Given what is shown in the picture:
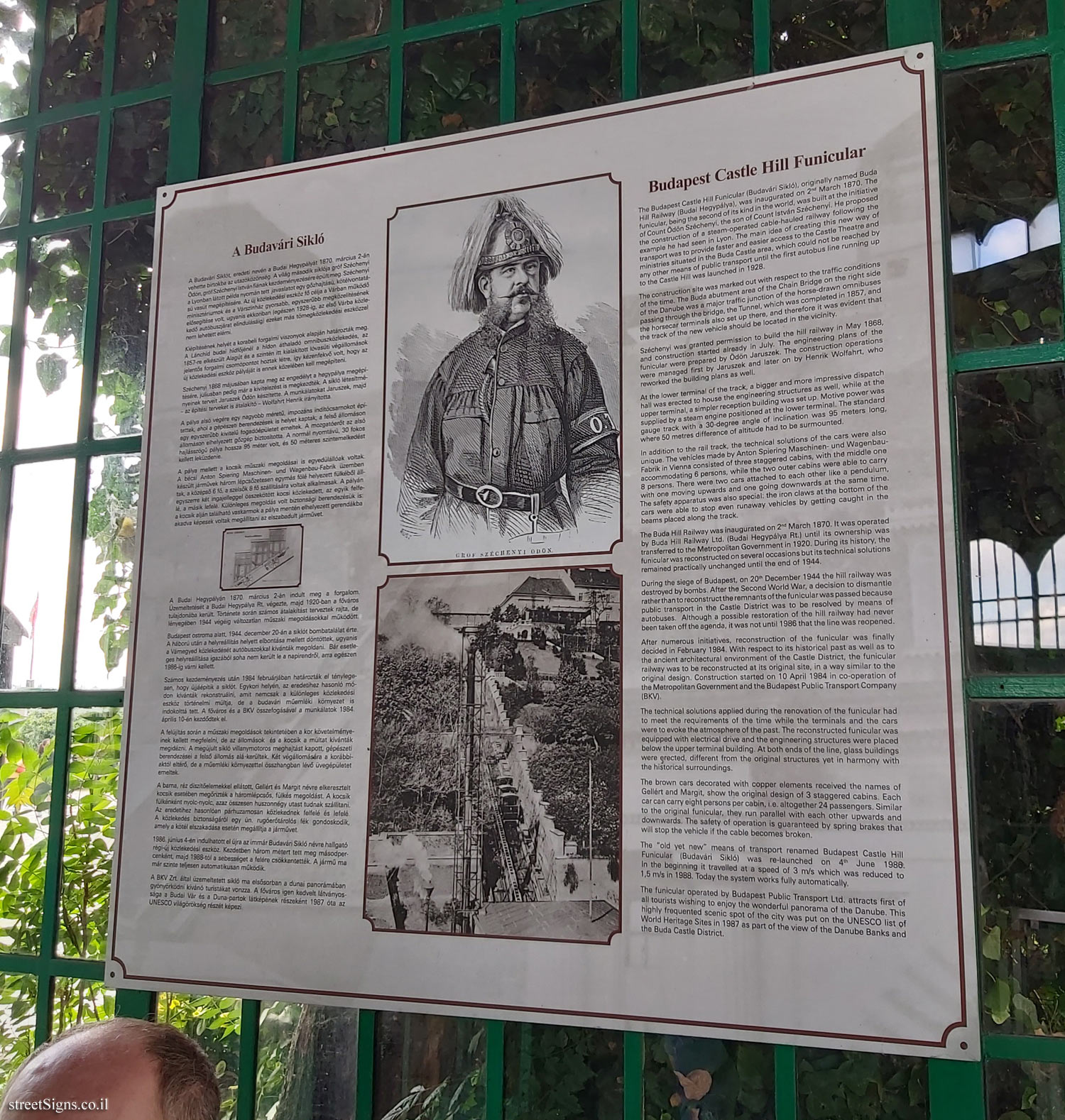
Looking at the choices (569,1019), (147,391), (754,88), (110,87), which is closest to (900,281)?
(754,88)

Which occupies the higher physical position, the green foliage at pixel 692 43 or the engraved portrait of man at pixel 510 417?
the green foliage at pixel 692 43

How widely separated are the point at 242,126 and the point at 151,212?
0.28 m

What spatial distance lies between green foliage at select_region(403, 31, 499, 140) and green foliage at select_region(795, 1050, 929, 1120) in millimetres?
1730

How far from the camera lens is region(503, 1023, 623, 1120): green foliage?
1.65 metres

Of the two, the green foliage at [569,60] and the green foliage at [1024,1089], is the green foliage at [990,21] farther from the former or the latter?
the green foliage at [1024,1089]

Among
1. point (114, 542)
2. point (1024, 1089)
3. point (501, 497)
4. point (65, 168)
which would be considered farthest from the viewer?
point (65, 168)

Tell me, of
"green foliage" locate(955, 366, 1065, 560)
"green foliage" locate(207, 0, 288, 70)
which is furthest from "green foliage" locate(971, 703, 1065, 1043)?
"green foliage" locate(207, 0, 288, 70)

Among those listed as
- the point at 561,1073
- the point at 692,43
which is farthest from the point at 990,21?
the point at 561,1073

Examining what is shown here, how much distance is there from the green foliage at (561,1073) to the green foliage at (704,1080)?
0.06 meters

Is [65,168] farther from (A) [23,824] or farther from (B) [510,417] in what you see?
(A) [23,824]

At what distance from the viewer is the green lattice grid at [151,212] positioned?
152 centimetres

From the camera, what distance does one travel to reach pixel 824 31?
1.78 metres

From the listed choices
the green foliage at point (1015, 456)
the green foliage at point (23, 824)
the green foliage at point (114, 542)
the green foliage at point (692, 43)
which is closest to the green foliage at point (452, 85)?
the green foliage at point (692, 43)

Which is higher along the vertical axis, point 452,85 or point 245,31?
point 245,31
